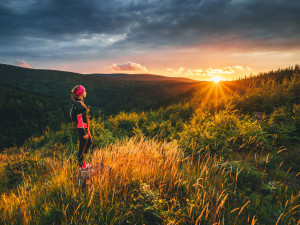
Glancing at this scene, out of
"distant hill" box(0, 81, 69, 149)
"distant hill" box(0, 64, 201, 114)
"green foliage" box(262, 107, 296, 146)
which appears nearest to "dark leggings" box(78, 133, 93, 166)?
"green foliage" box(262, 107, 296, 146)

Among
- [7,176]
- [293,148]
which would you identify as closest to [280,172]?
[293,148]

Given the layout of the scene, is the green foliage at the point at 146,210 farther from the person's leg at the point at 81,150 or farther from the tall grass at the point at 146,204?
the person's leg at the point at 81,150

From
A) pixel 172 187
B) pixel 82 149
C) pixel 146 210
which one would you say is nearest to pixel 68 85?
pixel 82 149

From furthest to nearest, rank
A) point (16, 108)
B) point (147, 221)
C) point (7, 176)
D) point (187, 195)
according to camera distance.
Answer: point (16, 108), point (7, 176), point (187, 195), point (147, 221)

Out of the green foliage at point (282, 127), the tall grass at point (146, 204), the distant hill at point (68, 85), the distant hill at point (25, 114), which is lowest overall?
the distant hill at point (25, 114)

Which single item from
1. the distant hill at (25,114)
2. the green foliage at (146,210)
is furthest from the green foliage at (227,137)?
the distant hill at (25,114)

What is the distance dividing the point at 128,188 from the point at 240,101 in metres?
8.35

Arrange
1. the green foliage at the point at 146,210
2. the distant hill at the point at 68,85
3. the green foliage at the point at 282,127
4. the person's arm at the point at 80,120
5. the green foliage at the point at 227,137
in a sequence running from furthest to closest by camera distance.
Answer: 1. the distant hill at the point at 68,85
2. the green foliage at the point at 282,127
3. the green foliage at the point at 227,137
4. the person's arm at the point at 80,120
5. the green foliage at the point at 146,210

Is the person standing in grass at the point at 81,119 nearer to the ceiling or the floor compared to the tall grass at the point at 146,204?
nearer to the ceiling

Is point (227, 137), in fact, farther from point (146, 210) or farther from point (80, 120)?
point (80, 120)

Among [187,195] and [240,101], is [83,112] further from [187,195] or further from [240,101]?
[240,101]

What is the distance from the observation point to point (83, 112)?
4.35m


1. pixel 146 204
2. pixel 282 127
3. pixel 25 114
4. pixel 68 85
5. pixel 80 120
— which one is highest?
pixel 68 85

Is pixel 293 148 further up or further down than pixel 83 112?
further down
